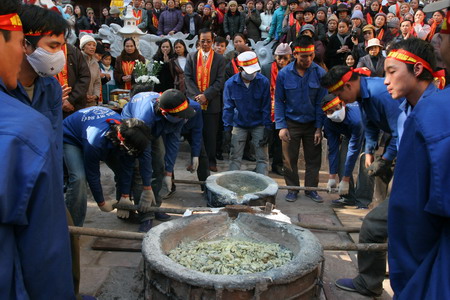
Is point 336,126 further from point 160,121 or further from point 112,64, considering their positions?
point 112,64

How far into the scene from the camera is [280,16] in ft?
28.2

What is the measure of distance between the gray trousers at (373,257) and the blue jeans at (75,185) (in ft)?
7.88

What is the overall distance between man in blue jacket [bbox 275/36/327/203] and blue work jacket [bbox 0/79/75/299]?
4.05 m

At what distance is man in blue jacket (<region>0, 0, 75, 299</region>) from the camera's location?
111 centimetres

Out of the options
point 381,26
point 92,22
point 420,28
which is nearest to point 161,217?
point 381,26

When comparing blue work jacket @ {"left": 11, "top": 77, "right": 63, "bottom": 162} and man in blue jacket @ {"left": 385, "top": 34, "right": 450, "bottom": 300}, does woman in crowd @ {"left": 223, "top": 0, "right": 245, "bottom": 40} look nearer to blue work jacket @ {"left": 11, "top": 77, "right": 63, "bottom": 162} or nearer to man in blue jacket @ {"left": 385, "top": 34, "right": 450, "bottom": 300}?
blue work jacket @ {"left": 11, "top": 77, "right": 63, "bottom": 162}

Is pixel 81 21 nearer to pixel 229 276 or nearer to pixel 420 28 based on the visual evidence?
pixel 420 28

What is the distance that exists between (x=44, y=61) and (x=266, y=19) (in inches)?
294

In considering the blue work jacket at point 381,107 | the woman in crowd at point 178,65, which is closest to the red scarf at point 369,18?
the woman in crowd at point 178,65

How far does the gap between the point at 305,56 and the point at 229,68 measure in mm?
1938

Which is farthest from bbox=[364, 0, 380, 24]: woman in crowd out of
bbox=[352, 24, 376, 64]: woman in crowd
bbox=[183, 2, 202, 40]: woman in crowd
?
bbox=[183, 2, 202, 40]: woman in crowd

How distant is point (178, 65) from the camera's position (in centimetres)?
688

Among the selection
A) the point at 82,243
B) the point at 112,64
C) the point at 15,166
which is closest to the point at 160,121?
the point at 82,243

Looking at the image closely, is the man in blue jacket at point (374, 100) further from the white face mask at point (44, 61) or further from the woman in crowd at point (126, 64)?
the woman in crowd at point (126, 64)
